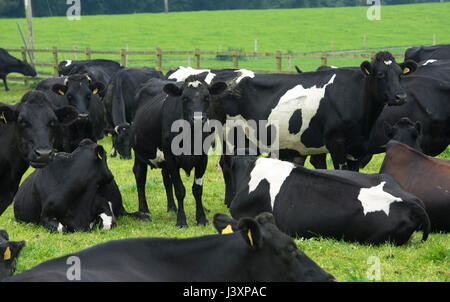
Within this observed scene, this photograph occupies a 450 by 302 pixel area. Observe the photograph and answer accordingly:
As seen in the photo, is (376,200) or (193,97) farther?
(193,97)

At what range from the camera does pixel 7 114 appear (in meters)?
6.80

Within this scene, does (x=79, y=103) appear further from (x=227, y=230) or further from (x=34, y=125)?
(x=227, y=230)

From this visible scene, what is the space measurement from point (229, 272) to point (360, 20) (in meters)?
58.9

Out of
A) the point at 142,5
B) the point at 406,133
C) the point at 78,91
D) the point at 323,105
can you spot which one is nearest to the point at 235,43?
the point at 142,5

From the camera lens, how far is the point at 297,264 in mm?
4141

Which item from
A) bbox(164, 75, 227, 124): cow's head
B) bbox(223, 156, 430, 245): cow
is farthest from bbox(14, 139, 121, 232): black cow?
bbox(223, 156, 430, 245): cow

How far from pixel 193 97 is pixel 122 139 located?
236 inches

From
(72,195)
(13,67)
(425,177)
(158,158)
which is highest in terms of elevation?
(425,177)

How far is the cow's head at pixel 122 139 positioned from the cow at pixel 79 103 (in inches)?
75.9

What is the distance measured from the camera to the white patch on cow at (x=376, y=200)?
673cm

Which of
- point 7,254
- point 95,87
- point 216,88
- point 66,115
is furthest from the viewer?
point 95,87

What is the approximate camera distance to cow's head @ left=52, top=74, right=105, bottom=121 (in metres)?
10.9

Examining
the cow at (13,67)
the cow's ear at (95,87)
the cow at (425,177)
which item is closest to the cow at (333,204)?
the cow at (425,177)

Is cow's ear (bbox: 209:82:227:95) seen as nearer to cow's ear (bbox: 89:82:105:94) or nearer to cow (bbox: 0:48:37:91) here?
cow's ear (bbox: 89:82:105:94)
